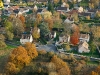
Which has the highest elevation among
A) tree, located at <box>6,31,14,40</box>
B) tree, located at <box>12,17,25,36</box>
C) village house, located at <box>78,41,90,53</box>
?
tree, located at <box>12,17,25,36</box>

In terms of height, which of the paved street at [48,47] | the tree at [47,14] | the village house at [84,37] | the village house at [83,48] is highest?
the tree at [47,14]

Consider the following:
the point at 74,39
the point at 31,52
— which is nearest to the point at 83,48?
the point at 74,39

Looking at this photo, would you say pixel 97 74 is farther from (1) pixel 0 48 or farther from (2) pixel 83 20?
(2) pixel 83 20

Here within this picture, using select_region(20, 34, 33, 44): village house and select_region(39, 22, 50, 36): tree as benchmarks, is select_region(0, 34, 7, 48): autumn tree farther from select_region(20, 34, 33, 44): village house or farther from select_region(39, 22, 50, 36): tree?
select_region(39, 22, 50, 36): tree

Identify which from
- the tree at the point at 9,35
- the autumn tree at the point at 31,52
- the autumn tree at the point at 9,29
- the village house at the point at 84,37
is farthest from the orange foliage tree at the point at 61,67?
the autumn tree at the point at 9,29

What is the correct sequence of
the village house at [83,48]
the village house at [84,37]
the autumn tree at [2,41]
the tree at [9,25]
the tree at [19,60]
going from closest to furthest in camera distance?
the tree at [19,60] < the village house at [83,48] < the autumn tree at [2,41] < the village house at [84,37] < the tree at [9,25]

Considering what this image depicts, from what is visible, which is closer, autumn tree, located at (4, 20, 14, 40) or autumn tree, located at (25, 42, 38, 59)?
autumn tree, located at (25, 42, 38, 59)

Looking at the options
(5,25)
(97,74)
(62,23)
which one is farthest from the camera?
(62,23)

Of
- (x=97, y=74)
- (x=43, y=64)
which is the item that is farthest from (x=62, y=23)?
(x=97, y=74)

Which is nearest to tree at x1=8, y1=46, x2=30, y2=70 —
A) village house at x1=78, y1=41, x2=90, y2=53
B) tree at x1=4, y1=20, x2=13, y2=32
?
village house at x1=78, y1=41, x2=90, y2=53

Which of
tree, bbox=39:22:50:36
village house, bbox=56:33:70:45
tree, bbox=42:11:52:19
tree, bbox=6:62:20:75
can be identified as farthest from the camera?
tree, bbox=42:11:52:19

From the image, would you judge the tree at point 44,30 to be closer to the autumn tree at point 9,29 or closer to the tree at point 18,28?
the tree at point 18,28
